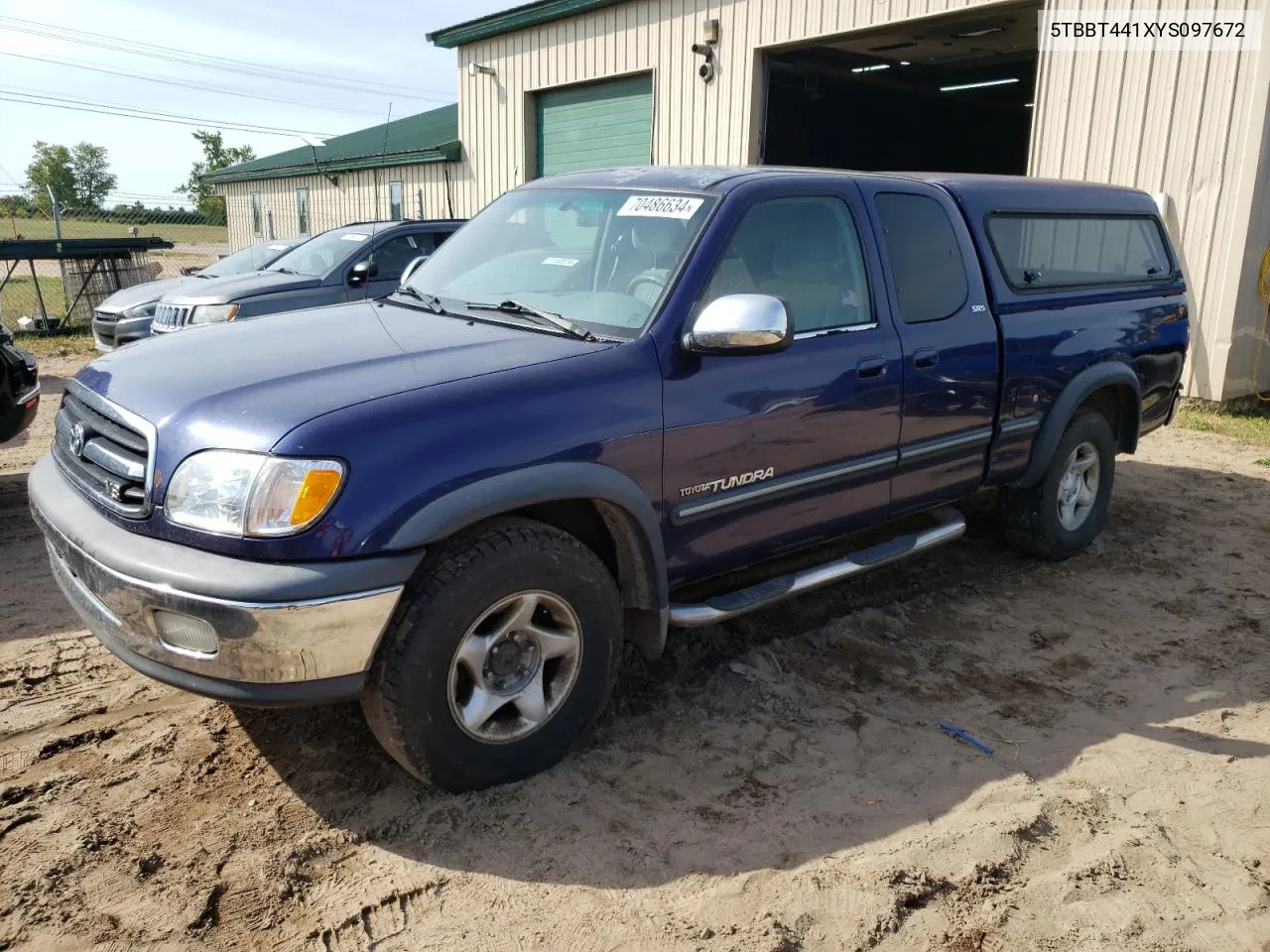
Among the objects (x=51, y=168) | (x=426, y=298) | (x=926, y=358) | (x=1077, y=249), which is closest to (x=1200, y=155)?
(x=1077, y=249)

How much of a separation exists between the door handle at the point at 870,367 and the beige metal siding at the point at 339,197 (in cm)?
1447

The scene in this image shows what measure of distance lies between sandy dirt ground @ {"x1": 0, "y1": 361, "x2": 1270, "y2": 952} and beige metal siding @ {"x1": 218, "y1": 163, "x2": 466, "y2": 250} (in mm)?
14521

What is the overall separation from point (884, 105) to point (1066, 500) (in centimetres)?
1728

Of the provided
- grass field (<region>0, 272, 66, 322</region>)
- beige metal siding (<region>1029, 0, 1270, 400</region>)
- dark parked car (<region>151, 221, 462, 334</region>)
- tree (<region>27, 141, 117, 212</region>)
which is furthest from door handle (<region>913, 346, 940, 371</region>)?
tree (<region>27, 141, 117, 212</region>)

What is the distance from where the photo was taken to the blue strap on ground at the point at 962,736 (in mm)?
3594

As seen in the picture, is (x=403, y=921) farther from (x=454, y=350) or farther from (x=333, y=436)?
(x=454, y=350)

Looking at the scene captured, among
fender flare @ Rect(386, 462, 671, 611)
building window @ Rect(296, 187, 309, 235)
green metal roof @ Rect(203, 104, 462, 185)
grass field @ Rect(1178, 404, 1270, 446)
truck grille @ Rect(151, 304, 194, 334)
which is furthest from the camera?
building window @ Rect(296, 187, 309, 235)

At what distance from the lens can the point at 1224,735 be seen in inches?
147

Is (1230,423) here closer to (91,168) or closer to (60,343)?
(60,343)

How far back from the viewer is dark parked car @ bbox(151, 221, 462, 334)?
351 inches

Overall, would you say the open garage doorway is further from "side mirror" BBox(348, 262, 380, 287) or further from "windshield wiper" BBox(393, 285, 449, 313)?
→ "windshield wiper" BBox(393, 285, 449, 313)

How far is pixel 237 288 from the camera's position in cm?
909

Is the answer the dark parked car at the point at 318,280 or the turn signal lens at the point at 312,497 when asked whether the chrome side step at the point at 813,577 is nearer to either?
the turn signal lens at the point at 312,497

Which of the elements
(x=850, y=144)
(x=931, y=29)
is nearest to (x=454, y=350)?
(x=931, y=29)
